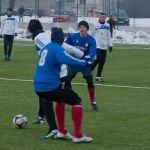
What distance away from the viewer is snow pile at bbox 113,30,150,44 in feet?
149

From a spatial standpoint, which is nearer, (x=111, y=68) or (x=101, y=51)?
(x=101, y=51)

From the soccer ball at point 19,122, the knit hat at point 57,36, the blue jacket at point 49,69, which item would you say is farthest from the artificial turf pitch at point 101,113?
the knit hat at point 57,36

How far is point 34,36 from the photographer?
37.8ft

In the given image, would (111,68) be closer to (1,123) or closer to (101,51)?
(101,51)

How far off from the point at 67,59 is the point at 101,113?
3.65 metres

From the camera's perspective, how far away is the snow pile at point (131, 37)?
1788 inches

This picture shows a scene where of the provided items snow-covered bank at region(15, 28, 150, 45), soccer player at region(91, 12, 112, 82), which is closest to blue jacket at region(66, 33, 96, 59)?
soccer player at region(91, 12, 112, 82)

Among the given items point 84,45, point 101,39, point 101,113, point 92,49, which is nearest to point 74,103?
point 101,113

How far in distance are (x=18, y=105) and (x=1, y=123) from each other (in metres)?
2.21

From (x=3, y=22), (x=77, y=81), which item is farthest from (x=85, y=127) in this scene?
(x=3, y=22)

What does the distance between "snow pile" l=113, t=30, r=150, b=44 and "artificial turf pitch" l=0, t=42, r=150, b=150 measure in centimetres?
2182

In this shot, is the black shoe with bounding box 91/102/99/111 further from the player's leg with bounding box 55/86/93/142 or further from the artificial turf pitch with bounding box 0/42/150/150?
the player's leg with bounding box 55/86/93/142

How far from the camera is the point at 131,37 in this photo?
1834 inches

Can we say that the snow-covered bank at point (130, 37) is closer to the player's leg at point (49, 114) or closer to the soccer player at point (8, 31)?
the soccer player at point (8, 31)
